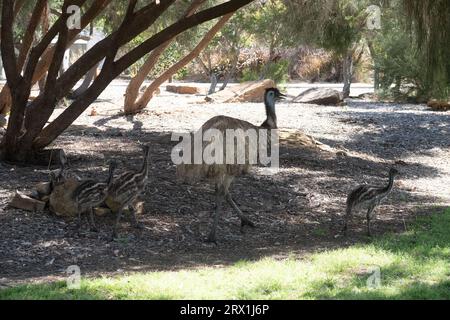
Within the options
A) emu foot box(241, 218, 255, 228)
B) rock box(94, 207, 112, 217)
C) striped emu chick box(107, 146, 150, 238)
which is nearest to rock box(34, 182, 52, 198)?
rock box(94, 207, 112, 217)

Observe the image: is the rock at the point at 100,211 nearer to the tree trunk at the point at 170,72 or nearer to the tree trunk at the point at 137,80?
the tree trunk at the point at 137,80

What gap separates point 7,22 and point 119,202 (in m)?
4.39

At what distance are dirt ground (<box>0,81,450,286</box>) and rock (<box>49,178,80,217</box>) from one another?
0.11 metres

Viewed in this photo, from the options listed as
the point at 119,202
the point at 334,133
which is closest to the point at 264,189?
the point at 119,202

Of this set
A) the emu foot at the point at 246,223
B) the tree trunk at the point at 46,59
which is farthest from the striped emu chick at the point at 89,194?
the tree trunk at the point at 46,59

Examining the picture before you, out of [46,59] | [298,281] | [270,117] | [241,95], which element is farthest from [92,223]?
[241,95]

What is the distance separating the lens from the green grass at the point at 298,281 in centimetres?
651

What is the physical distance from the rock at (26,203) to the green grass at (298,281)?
290 centimetres

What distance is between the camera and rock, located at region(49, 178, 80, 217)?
9.70 metres

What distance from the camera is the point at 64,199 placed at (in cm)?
973

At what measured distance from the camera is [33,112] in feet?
40.9

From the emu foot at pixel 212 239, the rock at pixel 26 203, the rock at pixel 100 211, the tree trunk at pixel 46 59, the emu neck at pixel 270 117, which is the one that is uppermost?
the tree trunk at pixel 46 59

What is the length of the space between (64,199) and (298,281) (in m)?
3.82

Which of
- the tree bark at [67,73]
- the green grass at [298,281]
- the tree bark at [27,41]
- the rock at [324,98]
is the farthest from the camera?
the rock at [324,98]
